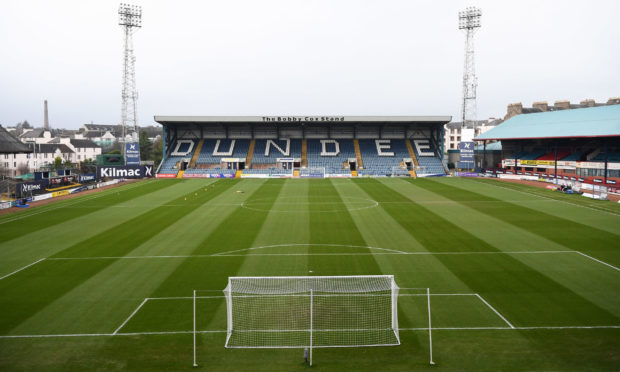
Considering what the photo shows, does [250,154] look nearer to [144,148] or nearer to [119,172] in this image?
[119,172]

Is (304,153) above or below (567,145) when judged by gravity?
below

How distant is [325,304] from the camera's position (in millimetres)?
15180

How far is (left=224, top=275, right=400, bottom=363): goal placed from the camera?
1274 cm

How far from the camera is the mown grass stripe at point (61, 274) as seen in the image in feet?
49.5

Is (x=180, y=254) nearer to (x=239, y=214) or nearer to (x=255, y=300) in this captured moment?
(x=255, y=300)

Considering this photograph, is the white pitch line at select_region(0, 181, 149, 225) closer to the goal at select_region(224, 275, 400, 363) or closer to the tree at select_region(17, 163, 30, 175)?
the goal at select_region(224, 275, 400, 363)

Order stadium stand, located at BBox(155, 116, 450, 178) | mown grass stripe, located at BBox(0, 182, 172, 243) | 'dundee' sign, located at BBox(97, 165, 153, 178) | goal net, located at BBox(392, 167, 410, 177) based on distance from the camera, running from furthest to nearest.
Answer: stadium stand, located at BBox(155, 116, 450, 178) < goal net, located at BBox(392, 167, 410, 177) < 'dundee' sign, located at BBox(97, 165, 153, 178) < mown grass stripe, located at BBox(0, 182, 172, 243)

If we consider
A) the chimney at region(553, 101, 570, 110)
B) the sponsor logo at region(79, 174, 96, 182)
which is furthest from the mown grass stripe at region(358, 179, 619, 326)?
the chimney at region(553, 101, 570, 110)

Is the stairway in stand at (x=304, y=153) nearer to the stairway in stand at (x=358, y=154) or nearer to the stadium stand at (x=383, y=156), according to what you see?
the stairway in stand at (x=358, y=154)

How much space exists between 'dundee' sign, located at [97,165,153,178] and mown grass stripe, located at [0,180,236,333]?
32.1 m

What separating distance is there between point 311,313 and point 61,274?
1292cm

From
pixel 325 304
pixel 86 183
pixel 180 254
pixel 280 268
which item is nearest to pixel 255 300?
pixel 325 304

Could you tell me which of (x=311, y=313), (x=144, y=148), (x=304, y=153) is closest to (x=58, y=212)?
(x=311, y=313)

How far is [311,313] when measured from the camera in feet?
37.4
